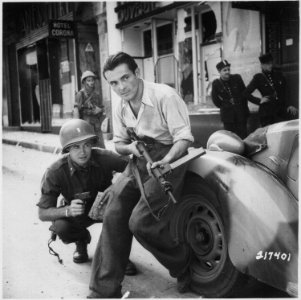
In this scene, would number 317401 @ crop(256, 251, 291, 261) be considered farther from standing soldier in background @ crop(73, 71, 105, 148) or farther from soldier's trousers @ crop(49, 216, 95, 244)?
standing soldier in background @ crop(73, 71, 105, 148)

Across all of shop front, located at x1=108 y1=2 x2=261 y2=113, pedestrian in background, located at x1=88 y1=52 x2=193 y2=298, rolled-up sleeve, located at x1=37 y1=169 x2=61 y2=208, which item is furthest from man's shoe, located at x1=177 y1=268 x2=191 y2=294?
shop front, located at x1=108 y1=2 x2=261 y2=113

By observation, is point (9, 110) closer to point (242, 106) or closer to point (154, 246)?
point (242, 106)

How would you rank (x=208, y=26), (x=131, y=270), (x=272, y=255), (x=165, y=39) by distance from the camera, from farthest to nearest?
(x=165, y=39) → (x=208, y=26) → (x=131, y=270) → (x=272, y=255)

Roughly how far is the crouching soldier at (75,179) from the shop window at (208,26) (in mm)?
6162

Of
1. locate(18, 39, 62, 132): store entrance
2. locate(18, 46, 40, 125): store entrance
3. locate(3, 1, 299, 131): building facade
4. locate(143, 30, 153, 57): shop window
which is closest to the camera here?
locate(3, 1, 299, 131): building facade

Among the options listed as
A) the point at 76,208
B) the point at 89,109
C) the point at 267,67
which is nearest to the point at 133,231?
the point at 76,208

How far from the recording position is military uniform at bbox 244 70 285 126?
20.3 feet

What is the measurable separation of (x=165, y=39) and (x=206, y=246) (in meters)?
8.50

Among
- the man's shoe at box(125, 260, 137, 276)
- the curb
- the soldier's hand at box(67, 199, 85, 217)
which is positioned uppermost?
the soldier's hand at box(67, 199, 85, 217)

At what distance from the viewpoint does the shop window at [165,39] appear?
10.4m

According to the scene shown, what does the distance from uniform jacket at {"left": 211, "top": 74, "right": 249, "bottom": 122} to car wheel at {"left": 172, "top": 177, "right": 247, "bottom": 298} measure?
382cm

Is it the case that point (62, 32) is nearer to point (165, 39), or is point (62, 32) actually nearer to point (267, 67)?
point (165, 39)

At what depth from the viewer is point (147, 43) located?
11586 millimetres

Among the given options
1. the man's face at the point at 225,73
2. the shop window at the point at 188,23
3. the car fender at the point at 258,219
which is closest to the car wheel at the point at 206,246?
the car fender at the point at 258,219
